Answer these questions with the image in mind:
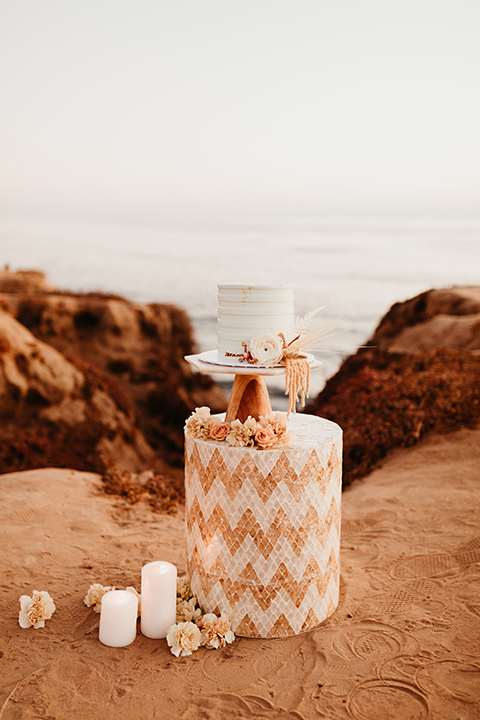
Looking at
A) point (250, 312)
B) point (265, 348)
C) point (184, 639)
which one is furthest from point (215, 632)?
point (250, 312)

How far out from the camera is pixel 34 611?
4.14 meters

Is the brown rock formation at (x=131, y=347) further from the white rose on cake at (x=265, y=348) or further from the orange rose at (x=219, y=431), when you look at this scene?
the white rose on cake at (x=265, y=348)

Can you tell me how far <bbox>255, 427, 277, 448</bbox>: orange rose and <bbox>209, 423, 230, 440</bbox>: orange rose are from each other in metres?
0.26

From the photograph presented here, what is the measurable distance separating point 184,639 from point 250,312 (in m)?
2.26

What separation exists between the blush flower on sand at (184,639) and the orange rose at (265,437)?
1.34m

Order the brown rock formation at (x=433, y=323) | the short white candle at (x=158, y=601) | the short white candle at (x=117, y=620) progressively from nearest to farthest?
the short white candle at (x=117, y=620) < the short white candle at (x=158, y=601) < the brown rock formation at (x=433, y=323)

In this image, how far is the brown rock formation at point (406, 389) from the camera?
817 centimetres

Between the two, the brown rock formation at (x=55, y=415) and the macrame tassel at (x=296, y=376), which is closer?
the macrame tassel at (x=296, y=376)

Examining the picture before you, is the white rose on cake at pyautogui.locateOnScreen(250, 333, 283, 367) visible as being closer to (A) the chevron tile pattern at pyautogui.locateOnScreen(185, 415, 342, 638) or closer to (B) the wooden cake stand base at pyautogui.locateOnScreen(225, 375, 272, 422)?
Result: (B) the wooden cake stand base at pyautogui.locateOnScreen(225, 375, 272, 422)

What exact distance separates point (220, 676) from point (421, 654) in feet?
4.43

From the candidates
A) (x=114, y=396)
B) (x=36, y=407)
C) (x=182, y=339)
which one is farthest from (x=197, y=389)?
(x=36, y=407)

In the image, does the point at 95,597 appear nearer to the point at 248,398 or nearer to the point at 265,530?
the point at 265,530

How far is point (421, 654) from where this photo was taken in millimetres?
3771

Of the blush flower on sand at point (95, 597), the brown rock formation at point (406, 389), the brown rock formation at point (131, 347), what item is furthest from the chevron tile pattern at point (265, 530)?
the brown rock formation at point (131, 347)
